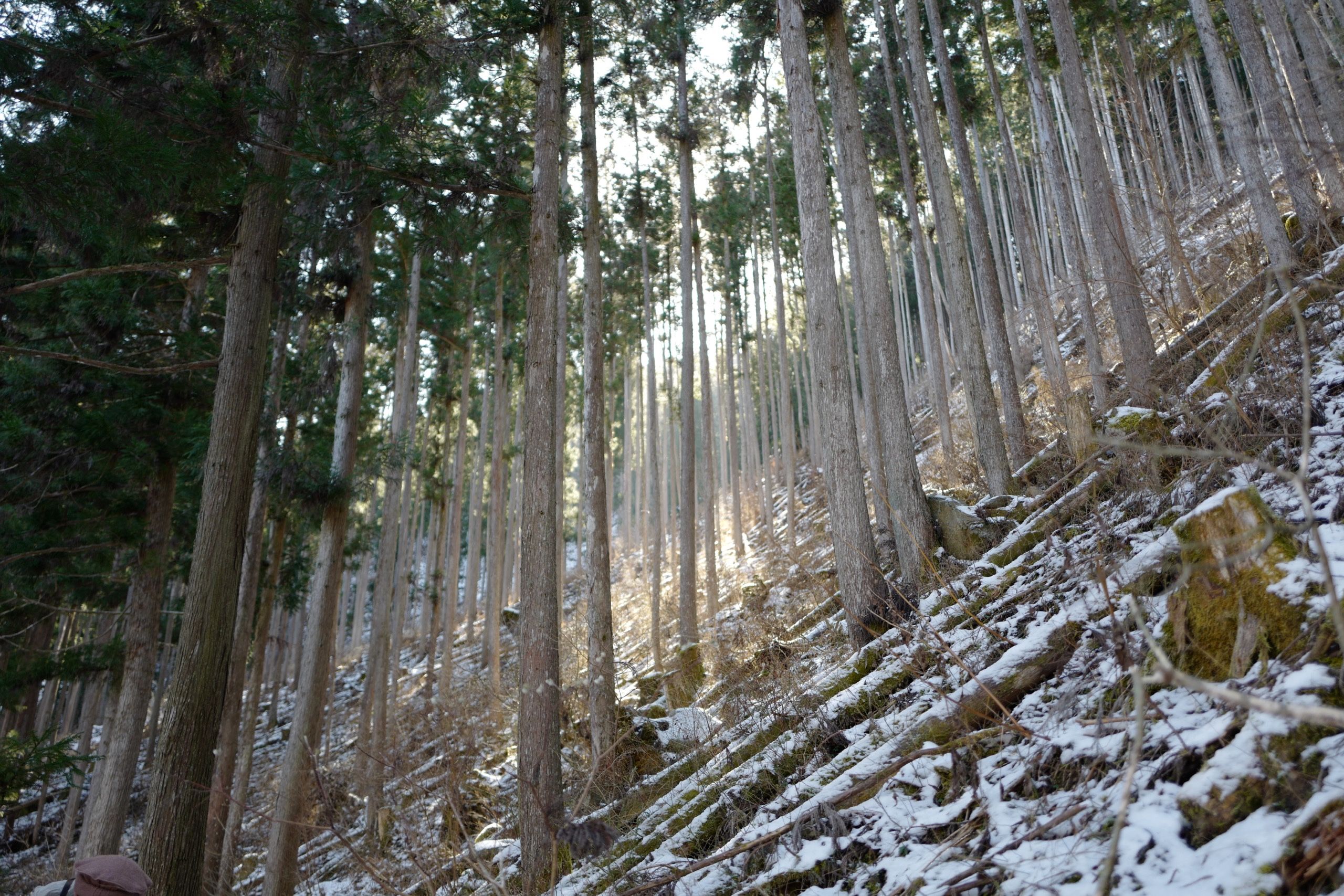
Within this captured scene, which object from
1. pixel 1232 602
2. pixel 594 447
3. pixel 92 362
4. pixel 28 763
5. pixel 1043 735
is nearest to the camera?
pixel 1232 602

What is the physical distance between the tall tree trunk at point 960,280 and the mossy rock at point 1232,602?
512 cm

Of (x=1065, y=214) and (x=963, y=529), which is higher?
(x=1065, y=214)

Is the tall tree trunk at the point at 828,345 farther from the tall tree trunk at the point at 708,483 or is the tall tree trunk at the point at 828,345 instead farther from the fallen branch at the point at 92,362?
the tall tree trunk at the point at 708,483

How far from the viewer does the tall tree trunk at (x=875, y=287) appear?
7.42 m

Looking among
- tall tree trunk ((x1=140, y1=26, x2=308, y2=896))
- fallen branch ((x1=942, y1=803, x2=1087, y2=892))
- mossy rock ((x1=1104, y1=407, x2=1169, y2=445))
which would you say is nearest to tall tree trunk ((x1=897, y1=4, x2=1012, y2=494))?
mossy rock ((x1=1104, y1=407, x2=1169, y2=445))

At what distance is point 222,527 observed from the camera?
6414 millimetres

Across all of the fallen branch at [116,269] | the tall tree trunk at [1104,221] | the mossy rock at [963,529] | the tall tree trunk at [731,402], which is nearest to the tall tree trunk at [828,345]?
the mossy rock at [963,529]

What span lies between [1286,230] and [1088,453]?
13.3ft

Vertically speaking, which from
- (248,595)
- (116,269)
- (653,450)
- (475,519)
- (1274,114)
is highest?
(653,450)

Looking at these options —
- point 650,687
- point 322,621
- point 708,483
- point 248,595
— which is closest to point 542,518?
point 322,621

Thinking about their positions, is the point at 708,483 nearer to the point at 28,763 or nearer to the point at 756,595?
the point at 756,595

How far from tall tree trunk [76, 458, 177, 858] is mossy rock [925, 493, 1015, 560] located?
30.9 ft

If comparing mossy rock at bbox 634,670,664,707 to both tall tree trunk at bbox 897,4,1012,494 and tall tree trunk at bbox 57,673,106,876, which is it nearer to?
tall tree trunk at bbox 897,4,1012,494

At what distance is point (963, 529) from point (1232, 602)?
415 cm
